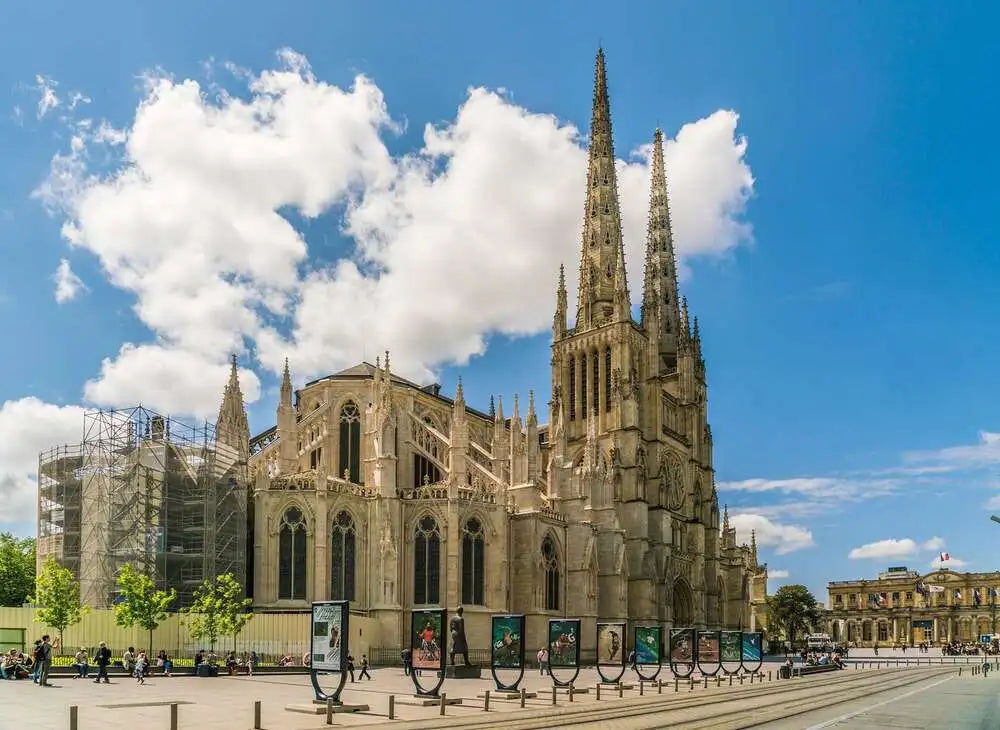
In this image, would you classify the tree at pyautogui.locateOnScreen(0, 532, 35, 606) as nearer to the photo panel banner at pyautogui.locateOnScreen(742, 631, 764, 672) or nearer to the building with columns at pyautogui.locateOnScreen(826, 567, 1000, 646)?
the photo panel banner at pyautogui.locateOnScreen(742, 631, 764, 672)

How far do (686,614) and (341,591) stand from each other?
3917 centimetres

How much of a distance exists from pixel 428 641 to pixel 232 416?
33.1 m

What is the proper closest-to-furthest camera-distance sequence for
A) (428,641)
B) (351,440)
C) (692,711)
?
(692,711) → (428,641) → (351,440)

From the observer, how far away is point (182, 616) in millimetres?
42594

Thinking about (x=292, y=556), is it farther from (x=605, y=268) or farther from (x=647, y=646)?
(x=605, y=268)

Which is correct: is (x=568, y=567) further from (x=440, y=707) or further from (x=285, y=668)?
(x=440, y=707)

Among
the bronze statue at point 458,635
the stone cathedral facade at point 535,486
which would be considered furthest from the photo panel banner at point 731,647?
the bronze statue at point 458,635

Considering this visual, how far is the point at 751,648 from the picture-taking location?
152 ft

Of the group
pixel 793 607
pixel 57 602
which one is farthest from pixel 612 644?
pixel 793 607

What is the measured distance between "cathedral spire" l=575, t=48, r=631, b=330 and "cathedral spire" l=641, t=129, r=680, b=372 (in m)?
8.32

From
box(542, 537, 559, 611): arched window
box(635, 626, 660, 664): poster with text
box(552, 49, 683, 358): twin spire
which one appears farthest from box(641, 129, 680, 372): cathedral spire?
box(635, 626, 660, 664): poster with text

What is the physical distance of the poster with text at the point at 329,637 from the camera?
23484 mm

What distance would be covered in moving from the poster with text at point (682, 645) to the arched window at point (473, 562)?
13149 mm

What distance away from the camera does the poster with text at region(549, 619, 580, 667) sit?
31.9 meters
